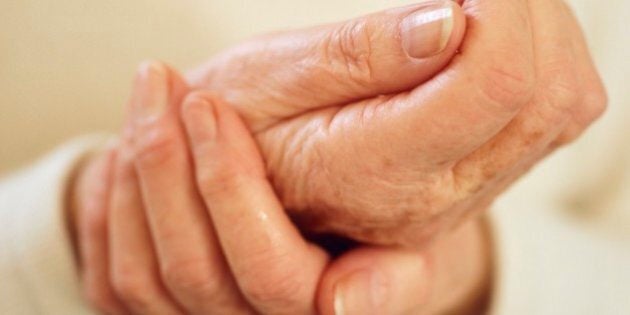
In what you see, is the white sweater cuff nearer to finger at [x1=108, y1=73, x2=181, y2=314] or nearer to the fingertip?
finger at [x1=108, y1=73, x2=181, y2=314]

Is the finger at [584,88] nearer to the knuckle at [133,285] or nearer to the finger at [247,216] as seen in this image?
the finger at [247,216]

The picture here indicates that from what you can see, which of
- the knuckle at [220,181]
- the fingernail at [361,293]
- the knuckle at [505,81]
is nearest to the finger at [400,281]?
the fingernail at [361,293]

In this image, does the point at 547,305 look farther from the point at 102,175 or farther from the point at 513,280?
→ the point at 102,175

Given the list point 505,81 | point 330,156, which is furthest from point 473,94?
point 330,156

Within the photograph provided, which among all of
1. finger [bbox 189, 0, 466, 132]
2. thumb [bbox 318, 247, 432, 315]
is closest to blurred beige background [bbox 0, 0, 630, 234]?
finger [bbox 189, 0, 466, 132]

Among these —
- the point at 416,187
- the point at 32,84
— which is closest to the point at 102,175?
the point at 32,84
